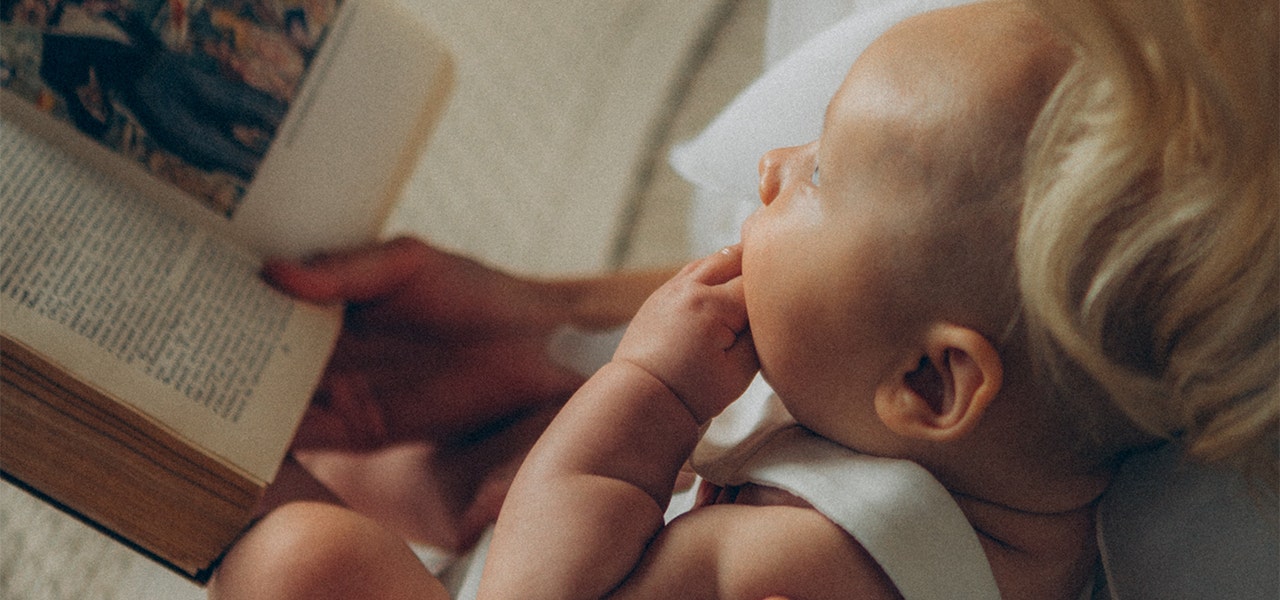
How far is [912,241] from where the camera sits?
38 centimetres

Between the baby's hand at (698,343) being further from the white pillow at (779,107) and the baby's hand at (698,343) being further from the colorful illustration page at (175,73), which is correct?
the colorful illustration page at (175,73)

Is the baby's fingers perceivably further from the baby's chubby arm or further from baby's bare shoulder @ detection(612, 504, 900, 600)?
baby's bare shoulder @ detection(612, 504, 900, 600)

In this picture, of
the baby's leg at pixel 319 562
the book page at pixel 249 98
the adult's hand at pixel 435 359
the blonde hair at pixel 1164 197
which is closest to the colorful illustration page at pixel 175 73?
the book page at pixel 249 98

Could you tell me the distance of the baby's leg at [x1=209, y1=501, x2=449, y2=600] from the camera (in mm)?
442

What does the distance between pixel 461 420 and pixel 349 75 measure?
257 mm

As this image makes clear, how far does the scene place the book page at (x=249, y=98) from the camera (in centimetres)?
54

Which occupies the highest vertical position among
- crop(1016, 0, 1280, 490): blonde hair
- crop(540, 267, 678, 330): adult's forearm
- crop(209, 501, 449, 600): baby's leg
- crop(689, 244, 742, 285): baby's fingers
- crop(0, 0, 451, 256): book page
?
crop(1016, 0, 1280, 490): blonde hair

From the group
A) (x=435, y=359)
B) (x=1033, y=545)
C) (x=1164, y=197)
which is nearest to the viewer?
(x=1164, y=197)

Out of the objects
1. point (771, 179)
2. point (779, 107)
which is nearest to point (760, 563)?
point (771, 179)

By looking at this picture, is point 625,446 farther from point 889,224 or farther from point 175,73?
point 175,73

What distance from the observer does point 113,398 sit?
47 cm

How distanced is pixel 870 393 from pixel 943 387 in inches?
1.2

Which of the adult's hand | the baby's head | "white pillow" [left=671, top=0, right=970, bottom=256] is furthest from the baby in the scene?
the adult's hand

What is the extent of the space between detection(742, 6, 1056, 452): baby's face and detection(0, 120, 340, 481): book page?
0.98 ft
